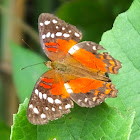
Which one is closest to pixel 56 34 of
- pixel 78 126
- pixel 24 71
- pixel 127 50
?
pixel 127 50

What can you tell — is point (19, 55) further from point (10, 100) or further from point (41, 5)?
point (41, 5)

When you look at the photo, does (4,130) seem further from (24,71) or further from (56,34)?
(56,34)

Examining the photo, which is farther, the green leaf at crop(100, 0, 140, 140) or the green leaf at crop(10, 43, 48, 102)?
the green leaf at crop(10, 43, 48, 102)

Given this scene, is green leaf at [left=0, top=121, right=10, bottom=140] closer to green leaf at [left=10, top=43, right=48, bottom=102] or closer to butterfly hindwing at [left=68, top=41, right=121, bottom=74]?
green leaf at [left=10, top=43, right=48, bottom=102]

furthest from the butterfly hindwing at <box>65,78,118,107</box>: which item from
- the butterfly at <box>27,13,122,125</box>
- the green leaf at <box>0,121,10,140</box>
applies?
the green leaf at <box>0,121,10,140</box>

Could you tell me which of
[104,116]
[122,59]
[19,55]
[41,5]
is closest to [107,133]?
[104,116]

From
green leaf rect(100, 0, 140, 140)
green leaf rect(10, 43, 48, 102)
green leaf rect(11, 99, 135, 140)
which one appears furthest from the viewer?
green leaf rect(10, 43, 48, 102)
